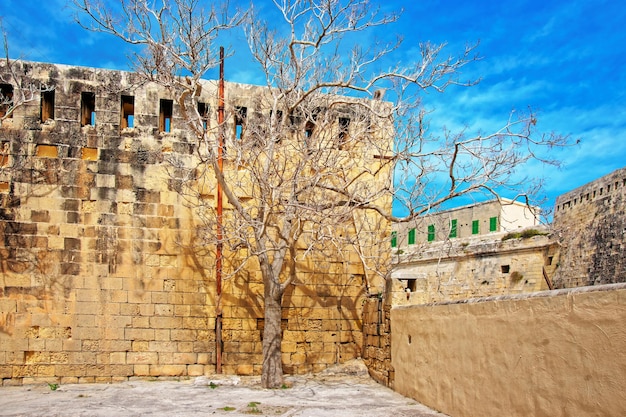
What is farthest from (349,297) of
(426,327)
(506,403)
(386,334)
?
(506,403)

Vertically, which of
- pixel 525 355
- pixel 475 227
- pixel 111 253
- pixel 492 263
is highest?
pixel 475 227

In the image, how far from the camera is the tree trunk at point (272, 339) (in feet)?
28.9

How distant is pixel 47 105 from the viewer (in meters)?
9.65

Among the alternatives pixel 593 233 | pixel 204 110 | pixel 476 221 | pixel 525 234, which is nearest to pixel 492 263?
pixel 525 234

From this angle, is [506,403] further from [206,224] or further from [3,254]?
[3,254]

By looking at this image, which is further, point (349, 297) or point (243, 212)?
point (349, 297)

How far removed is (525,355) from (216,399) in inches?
168

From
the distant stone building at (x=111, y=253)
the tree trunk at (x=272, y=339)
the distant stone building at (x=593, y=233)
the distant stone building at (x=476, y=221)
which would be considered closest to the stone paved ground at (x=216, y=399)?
the tree trunk at (x=272, y=339)

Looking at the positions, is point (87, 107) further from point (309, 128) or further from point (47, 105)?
point (309, 128)

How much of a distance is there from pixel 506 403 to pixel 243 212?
15.5 ft

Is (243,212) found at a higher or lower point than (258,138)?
lower

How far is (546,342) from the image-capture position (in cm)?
474

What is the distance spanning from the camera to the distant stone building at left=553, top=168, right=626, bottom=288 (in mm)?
15945

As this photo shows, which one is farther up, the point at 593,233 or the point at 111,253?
the point at 593,233
